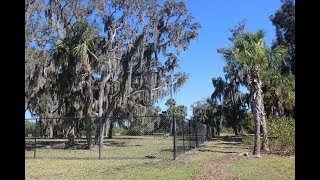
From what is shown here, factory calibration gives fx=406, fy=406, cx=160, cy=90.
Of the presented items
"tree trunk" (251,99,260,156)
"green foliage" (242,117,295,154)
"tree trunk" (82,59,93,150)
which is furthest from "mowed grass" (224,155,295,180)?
"tree trunk" (82,59,93,150)

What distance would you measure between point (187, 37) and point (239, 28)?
56.8ft

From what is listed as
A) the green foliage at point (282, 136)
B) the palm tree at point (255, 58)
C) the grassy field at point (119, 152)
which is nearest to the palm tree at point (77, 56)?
the grassy field at point (119, 152)

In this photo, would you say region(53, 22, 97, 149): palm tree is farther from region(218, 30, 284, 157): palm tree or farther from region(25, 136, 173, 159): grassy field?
region(218, 30, 284, 157): palm tree

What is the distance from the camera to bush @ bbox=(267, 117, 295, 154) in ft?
58.1

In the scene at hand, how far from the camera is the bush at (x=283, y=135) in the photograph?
697 inches

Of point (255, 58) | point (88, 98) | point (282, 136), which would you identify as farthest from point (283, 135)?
point (88, 98)

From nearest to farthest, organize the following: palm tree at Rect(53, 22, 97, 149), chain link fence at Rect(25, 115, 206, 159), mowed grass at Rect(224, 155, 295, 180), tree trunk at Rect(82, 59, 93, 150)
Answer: mowed grass at Rect(224, 155, 295, 180) < chain link fence at Rect(25, 115, 206, 159) < tree trunk at Rect(82, 59, 93, 150) < palm tree at Rect(53, 22, 97, 149)

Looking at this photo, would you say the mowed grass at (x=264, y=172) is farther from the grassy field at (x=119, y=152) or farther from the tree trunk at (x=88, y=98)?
the tree trunk at (x=88, y=98)

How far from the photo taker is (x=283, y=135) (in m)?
18.2

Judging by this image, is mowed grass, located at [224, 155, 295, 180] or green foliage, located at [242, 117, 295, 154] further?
green foliage, located at [242, 117, 295, 154]

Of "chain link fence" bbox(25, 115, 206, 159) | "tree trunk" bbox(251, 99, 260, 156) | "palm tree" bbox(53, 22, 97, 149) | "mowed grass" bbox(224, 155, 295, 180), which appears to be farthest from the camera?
"palm tree" bbox(53, 22, 97, 149)
